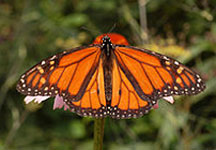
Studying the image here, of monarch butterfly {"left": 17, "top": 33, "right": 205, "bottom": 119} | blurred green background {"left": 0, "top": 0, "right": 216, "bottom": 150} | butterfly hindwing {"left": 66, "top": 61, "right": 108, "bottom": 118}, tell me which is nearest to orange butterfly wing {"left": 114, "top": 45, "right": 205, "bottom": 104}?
monarch butterfly {"left": 17, "top": 33, "right": 205, "bottom": 119}

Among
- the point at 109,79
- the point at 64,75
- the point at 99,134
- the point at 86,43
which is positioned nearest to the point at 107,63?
the point at 109,79

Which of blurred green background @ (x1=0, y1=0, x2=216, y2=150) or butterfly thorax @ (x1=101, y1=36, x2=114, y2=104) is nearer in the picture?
butterfly thorax @ (x1=101, y1=36, x2=114, y2=104)

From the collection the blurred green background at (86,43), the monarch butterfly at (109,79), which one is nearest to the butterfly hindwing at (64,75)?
the monarch butterfly at (109,79)

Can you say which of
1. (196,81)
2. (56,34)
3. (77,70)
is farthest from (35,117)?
(196,81)

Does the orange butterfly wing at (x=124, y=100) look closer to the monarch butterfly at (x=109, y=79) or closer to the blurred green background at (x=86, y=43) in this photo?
the monarch butterfly at (x=109, y=79)

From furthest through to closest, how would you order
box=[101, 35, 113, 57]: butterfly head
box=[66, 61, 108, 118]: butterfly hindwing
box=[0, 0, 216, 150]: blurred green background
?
box=[0, 0, 216, 150]: blurred green background
box=[101, 35, 113, 57]: butterfly head
box=[66, 61, 108, 118]: butterfly hindwing

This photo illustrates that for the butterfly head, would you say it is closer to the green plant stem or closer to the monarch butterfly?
the monarch butterfly
